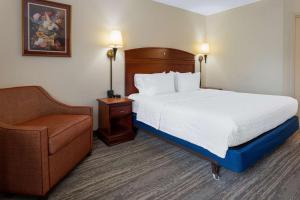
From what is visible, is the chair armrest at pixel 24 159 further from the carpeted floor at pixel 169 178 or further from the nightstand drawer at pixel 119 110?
the nightstand drawer at pixel 119 110

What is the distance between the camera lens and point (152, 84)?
346 cm

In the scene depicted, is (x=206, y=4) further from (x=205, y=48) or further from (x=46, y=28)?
(x=46, y=28)

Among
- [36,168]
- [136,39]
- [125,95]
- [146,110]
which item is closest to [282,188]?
[146,110]

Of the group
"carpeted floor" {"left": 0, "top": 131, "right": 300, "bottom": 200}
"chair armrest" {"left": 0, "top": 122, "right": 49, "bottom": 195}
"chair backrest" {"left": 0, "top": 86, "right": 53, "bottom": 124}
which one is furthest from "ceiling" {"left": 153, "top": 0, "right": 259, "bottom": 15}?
"chair armrest" {"left": 0, "top": 122, "right": 49, "bottom": 195}

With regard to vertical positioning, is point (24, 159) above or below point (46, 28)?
below

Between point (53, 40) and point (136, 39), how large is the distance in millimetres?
1469

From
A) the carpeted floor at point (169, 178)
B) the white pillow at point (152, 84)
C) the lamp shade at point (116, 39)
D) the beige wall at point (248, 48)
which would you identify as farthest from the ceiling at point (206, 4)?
the carpeted floor at point (169, 178)

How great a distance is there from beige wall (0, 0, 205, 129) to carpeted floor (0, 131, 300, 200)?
1127 millimetres

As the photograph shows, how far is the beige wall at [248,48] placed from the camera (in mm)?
3873

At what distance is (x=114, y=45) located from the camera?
3.24 meters

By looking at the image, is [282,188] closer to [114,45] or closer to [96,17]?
[114,45]

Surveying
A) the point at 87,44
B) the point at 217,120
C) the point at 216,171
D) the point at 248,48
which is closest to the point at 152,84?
the point at 87,44

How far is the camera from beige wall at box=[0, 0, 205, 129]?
2.51 meters

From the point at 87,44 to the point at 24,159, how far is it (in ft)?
6.72
